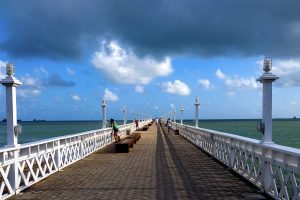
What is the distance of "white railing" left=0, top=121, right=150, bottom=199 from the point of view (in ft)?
28.1

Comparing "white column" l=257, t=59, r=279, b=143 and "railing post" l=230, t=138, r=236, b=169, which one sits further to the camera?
"railing post" l=230, t=138, r=236, b=169

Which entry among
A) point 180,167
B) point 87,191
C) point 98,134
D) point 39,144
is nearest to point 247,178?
point 180,167

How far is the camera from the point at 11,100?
30.9 ft

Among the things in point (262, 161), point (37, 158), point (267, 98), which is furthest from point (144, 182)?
point (267, 98)

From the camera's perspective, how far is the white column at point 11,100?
923 cm

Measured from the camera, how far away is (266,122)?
9.09 m

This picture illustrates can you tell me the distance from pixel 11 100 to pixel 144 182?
3802 mm

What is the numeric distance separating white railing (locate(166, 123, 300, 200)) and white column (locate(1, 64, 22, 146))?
562 centimetres

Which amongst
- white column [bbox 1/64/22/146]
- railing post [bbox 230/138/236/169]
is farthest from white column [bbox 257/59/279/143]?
white column [bbox 1/64/22/146]

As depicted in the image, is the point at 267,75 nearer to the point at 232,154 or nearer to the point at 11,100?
the point at 232,154

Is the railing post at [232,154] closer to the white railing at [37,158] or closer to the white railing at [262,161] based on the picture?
the white railing at [262,161]

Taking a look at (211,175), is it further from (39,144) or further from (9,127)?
(9,127)

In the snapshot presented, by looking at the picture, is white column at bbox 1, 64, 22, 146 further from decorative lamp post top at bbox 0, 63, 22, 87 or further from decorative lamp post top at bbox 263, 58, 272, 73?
decorative lamp post top at bbox 263, 58, 272, 73

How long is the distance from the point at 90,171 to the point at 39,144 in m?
2.23
